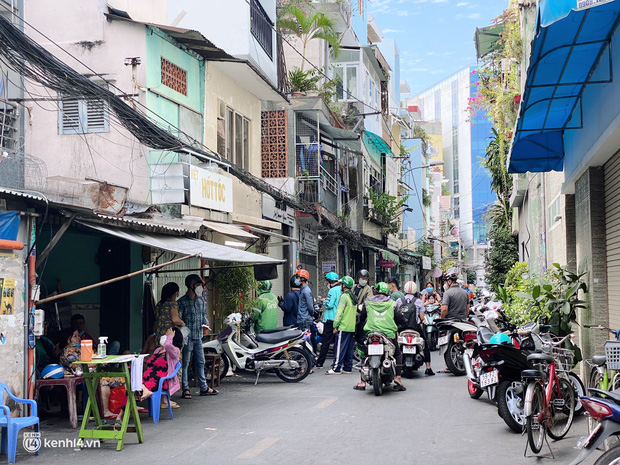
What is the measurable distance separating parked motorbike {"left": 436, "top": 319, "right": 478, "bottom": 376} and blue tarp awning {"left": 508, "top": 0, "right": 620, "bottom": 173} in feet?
10.0

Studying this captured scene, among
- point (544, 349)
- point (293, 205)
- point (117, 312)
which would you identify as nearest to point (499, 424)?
point (544, 349)

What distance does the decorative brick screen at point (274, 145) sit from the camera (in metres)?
20.4

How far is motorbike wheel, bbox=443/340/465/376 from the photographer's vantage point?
1377 cm

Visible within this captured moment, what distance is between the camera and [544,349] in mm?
8117

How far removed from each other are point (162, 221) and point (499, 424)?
18.3 feet

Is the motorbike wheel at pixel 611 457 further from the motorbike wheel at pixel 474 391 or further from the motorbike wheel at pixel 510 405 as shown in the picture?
the motorbike wheel at pixel 474 391

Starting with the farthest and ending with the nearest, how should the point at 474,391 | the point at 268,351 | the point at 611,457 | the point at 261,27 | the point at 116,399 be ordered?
the point at 261,27, the point at 268,351, the point at 474,391, the point at 116,399, the point at 611,457

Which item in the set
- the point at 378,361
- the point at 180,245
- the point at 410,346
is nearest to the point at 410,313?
the point at 410,346

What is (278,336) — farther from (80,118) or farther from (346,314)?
(80,118)

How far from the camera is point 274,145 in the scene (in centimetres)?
2050

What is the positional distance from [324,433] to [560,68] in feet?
16.7

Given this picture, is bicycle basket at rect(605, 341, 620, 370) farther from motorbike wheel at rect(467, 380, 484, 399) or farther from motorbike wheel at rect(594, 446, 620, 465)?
motorbike wheel at rect(467, 380, 484, 399)

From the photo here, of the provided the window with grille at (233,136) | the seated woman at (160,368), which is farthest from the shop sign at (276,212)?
the seated woman at (160,368)

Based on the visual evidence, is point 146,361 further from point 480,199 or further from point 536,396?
point 480,199
